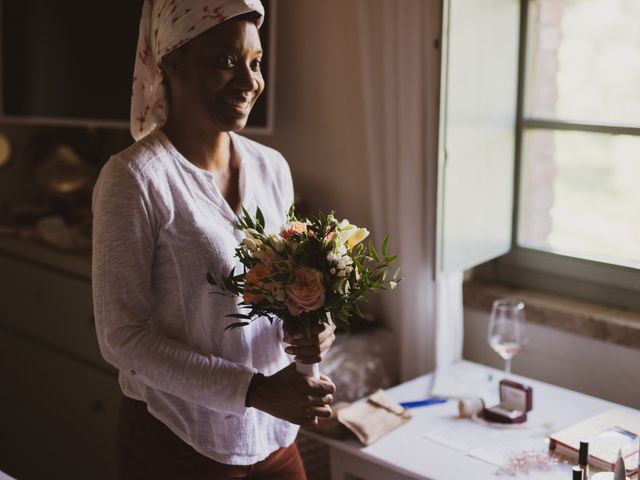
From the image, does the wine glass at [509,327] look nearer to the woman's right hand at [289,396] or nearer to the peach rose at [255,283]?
the woman's right hand at [289,396]

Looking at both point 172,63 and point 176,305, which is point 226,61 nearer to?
point 172,63

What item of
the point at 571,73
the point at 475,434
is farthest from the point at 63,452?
the point at 571,73

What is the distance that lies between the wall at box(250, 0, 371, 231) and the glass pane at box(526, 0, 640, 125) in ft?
1.83

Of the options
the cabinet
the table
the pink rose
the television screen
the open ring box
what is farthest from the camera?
the television screen

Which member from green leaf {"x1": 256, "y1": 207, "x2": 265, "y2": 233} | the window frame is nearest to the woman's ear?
green leaf {"x1": 256, "y1": 207, "x2": 265, "y2": 233}

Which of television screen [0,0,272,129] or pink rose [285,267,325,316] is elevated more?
television screen [0,0,272,129]

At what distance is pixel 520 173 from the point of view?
267cm

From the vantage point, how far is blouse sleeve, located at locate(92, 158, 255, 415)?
1.58 metres

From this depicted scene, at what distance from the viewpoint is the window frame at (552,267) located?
97.2 inches

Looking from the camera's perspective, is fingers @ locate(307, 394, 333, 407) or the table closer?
fingers @ locate(307, 394, 333, 407)

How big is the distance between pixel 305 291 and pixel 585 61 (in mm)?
1417

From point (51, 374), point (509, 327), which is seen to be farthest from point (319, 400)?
point (51, 374)

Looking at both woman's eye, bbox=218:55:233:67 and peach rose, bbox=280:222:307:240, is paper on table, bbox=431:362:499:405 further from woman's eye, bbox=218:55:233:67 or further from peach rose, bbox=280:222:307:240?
woman's eye, bbox=218:55:233:67

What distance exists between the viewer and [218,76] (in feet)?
5.45
